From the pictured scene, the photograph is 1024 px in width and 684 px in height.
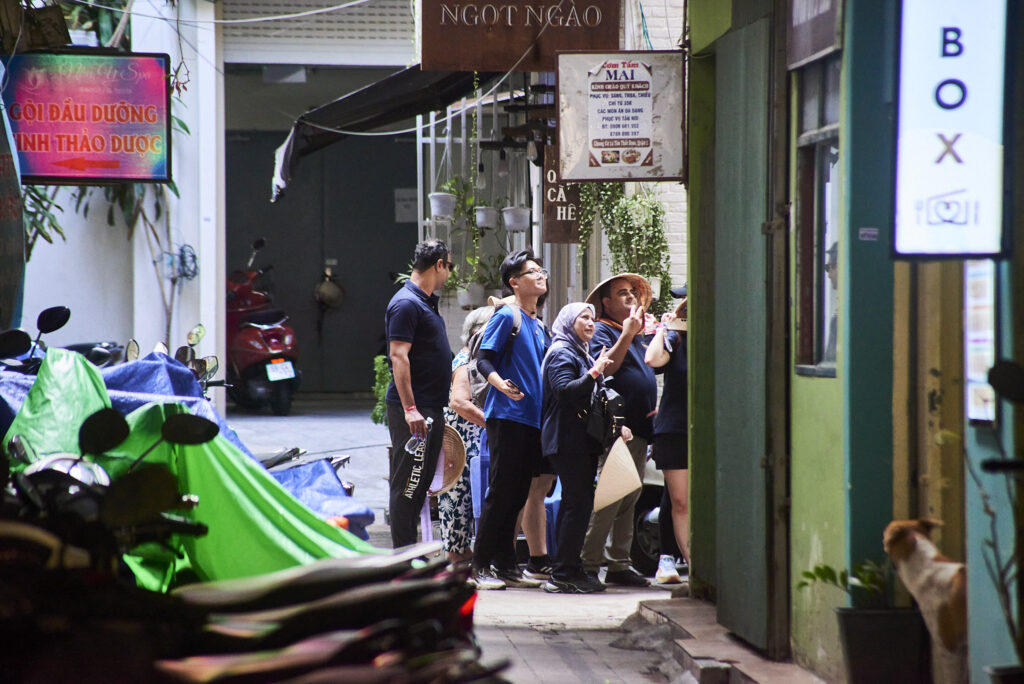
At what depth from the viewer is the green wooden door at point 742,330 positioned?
4.95 meters

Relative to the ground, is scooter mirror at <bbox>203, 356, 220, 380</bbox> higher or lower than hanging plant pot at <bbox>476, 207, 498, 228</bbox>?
lower

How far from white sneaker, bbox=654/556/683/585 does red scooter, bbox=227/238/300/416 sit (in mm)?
10422

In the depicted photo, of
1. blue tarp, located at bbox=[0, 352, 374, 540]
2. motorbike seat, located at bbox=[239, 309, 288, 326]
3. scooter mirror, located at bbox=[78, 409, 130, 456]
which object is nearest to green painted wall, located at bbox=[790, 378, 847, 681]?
blue tarp, located at bbox=[0, 352, 374, 540]

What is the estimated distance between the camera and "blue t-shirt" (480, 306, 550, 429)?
23.9 feet

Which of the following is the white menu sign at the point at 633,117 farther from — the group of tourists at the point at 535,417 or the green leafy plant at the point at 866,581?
the green leafy plant at the point at 866,581

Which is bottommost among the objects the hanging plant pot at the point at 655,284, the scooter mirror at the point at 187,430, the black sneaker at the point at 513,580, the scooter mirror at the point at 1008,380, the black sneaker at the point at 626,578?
the black sneaker at the point at 626,578

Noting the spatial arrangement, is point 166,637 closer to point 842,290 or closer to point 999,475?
point 999,475

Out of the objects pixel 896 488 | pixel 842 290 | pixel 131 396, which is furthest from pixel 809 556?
pixel 131 396

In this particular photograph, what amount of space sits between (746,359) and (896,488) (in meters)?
1.10

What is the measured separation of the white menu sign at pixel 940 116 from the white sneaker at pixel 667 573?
13.6 feet

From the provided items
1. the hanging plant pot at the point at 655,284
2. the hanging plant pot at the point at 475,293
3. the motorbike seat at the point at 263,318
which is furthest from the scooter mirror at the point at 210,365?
the motorbike seat at the point at 263,318

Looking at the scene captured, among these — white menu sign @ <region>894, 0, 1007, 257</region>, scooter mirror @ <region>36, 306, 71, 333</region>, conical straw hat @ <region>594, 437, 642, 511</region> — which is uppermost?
white menu sign @ <region>894, 0, 1007, 257</region>

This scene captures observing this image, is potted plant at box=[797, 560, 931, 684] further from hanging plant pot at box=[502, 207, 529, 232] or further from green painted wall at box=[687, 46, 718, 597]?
hanging plant pot at box=[502, 207, 529, 232]

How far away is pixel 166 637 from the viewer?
2.28 metres
